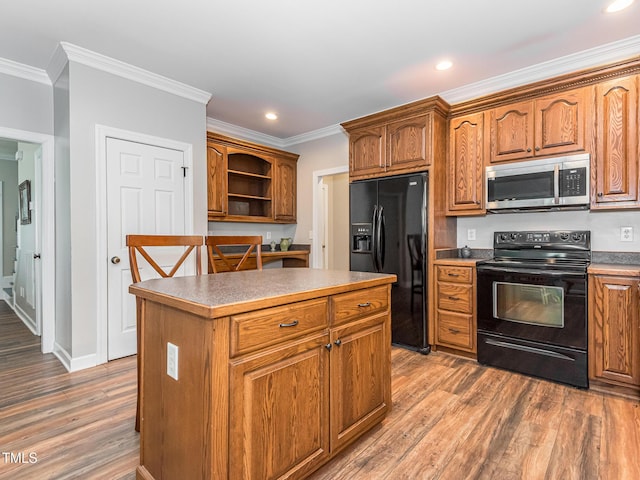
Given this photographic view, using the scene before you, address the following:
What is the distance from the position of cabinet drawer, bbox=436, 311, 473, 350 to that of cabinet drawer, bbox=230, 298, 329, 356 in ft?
6.84

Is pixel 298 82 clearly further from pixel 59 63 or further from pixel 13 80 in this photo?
pixel 13 80

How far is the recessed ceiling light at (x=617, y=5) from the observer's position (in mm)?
2214

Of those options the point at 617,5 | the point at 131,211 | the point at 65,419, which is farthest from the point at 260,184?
the point at 617,5

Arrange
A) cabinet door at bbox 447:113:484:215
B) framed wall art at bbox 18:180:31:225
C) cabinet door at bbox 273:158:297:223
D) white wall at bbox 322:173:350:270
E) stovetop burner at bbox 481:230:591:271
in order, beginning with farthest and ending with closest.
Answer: white wall at bbox 322:173:350:270, cabinet door at bbox 273:158:297:223, framed wall art at bbox 18:180:31:225, cabinet door at bbox 447:113:484:215, stovetop burner at bbox 481:230:591:271

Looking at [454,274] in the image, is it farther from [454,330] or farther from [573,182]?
[573,182]

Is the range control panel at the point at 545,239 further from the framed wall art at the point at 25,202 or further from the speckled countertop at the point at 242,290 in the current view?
the framed wall art at the point at 25,202

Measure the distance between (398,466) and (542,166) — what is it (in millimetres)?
2663

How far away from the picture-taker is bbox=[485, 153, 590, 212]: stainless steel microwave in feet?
9.16

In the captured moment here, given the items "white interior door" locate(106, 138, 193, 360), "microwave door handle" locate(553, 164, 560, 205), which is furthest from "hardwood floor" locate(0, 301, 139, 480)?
"microwave door handle" locate(553, 164, 560, 205)

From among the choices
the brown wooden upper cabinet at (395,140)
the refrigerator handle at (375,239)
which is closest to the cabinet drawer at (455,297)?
the refrigerator handle at (375,239)

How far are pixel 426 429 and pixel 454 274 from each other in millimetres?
1577

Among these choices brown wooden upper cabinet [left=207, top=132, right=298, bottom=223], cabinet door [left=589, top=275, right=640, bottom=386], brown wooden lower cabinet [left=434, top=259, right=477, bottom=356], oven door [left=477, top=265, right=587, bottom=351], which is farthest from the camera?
brown wooden upper cabinet [left=207, top=132, right=298, bottom=223]

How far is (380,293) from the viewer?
74.8 inches

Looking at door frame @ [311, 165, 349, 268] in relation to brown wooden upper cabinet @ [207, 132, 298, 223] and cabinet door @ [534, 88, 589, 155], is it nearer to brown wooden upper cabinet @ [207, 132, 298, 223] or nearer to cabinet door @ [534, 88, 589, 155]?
brown wooden upper cabinet @ [207, 132, 298, 223]
